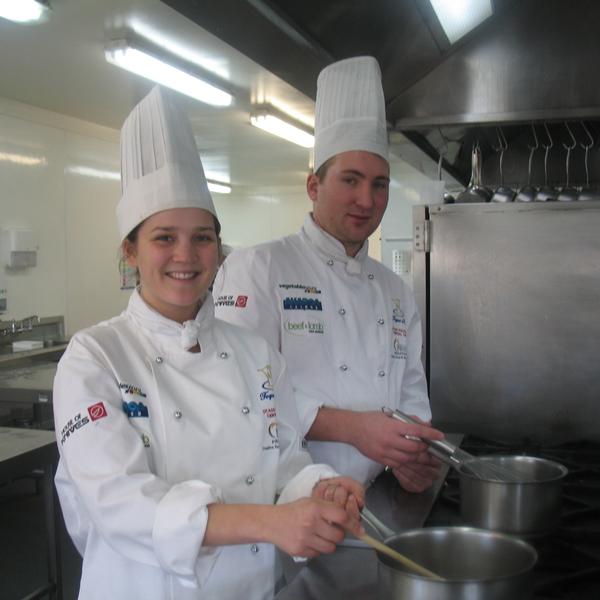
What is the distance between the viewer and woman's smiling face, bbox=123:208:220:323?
3.41ft

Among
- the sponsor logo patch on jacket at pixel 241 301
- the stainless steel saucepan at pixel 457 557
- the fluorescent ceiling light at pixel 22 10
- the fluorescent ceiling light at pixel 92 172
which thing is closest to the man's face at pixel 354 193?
the sponsor logo patch on jacket at pixel 241 301

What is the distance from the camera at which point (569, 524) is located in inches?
46.6

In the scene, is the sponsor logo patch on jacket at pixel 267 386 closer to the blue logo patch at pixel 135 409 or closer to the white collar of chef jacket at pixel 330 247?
the blue logo patch at pixel 135 409

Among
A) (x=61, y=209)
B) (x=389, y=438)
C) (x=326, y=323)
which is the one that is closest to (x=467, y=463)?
(x=389, y=438)

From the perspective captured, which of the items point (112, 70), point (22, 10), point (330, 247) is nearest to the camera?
point (330, 247)

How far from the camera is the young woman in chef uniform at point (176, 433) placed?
2.84 ft

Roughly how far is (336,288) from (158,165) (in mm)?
616

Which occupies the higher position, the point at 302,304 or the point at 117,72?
the point at 117,72

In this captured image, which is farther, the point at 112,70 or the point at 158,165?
the point at 112,70

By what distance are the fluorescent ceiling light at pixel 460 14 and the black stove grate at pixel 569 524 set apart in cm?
109

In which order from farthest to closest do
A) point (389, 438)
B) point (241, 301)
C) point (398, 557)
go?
1. point (241, 301)
2. point (389, 438)
3. point (398, 557)

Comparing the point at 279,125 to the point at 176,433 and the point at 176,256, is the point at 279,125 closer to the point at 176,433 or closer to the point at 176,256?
the point at 176,256

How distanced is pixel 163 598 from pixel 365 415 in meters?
0.51

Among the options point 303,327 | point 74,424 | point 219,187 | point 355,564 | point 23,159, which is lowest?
point 355,564
